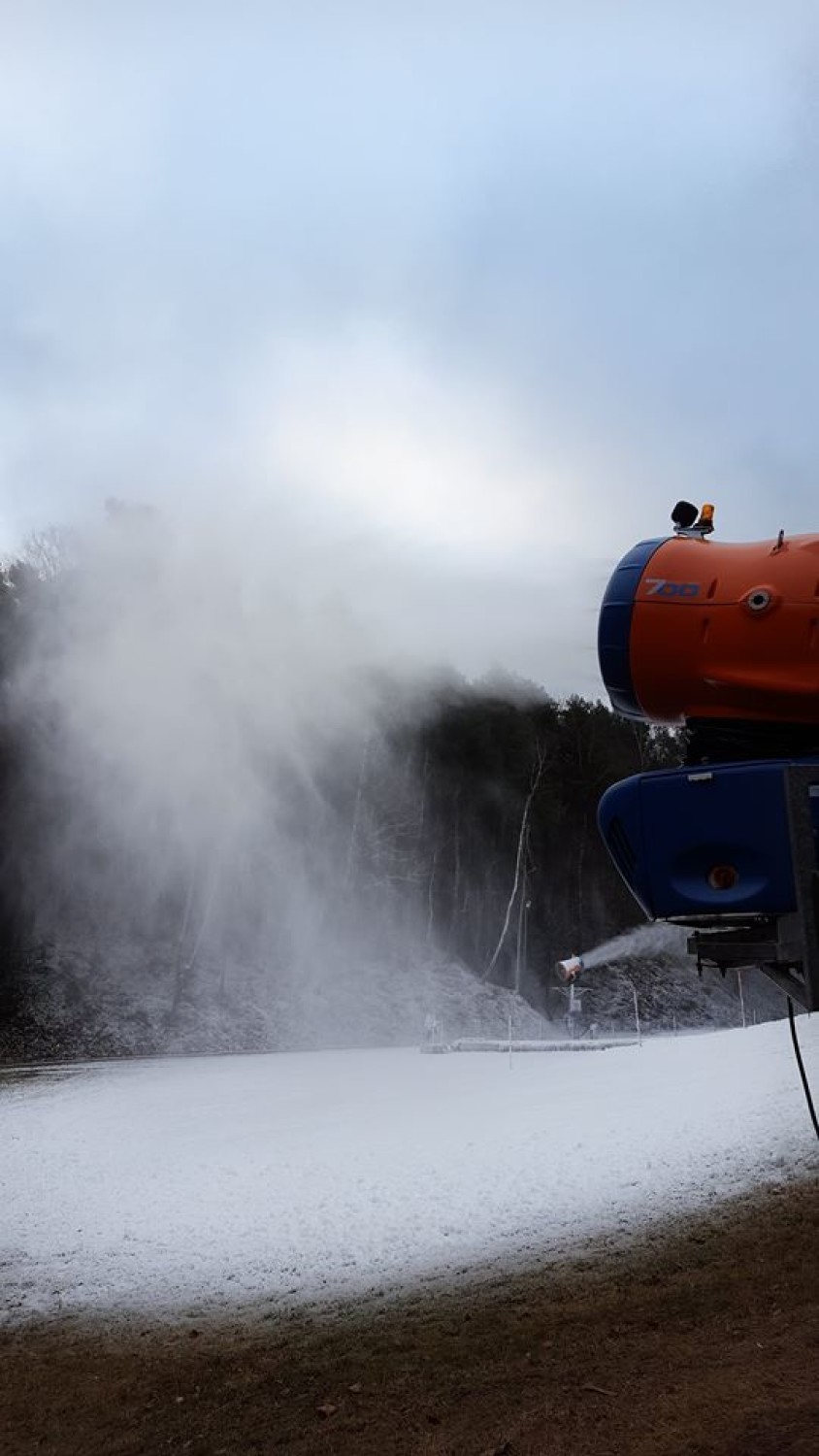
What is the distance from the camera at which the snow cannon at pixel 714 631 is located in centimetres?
445

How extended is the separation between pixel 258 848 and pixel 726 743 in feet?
142

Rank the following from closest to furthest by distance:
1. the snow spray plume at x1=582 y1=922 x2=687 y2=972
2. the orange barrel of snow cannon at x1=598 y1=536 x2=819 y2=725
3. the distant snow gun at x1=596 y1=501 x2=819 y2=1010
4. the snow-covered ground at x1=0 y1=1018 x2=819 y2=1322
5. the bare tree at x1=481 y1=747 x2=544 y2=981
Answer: the distant snow gun at x1=596 y1=501 x2=819 y2=1010, the orange barrel of snow cannon at x1=598 y1=536 x2=819 y2=725, the snow-covered ground at x1=0 y1=1018 x2=819 y2=1322, the snow spray plume at x1=582 y1=922 x2=687 y2=972, the bare tree at x1=481 y1=747 x2=544 y2=981

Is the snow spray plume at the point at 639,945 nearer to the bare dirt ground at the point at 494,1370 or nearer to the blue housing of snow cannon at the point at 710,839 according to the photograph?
the bare dirt ground at the point at 494,1370

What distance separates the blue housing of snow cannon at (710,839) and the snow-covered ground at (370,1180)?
407cm

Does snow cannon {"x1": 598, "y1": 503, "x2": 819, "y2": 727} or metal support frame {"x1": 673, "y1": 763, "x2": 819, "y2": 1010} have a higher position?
snow cannon {"x1": 598, "y1": 503, "x2": 819, "y2": 727}

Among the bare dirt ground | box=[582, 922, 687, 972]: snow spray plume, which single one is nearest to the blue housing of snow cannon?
the bare dirt ground

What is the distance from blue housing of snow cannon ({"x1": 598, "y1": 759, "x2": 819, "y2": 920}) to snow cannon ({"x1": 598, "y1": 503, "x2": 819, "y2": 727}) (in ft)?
1.23

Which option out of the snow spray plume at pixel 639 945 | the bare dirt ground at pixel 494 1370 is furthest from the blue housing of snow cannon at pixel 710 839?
the snow spray plume at pixel 639 945

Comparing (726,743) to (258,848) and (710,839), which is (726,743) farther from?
(258,848)

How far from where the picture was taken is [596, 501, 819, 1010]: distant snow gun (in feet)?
13.7

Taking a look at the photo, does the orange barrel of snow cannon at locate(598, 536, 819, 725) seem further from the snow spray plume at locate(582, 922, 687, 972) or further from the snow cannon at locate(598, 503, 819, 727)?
the snow spray plume at locate(582, 922, 687, 972)

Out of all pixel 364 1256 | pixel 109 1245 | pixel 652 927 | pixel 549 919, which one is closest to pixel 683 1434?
pixel 364 1256

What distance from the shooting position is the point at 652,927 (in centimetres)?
3866

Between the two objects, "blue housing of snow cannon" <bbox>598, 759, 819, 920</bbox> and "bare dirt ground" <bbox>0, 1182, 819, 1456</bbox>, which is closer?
"blue housing of snow cannon" <bbox>598, 759, 819, 920</bbox>
